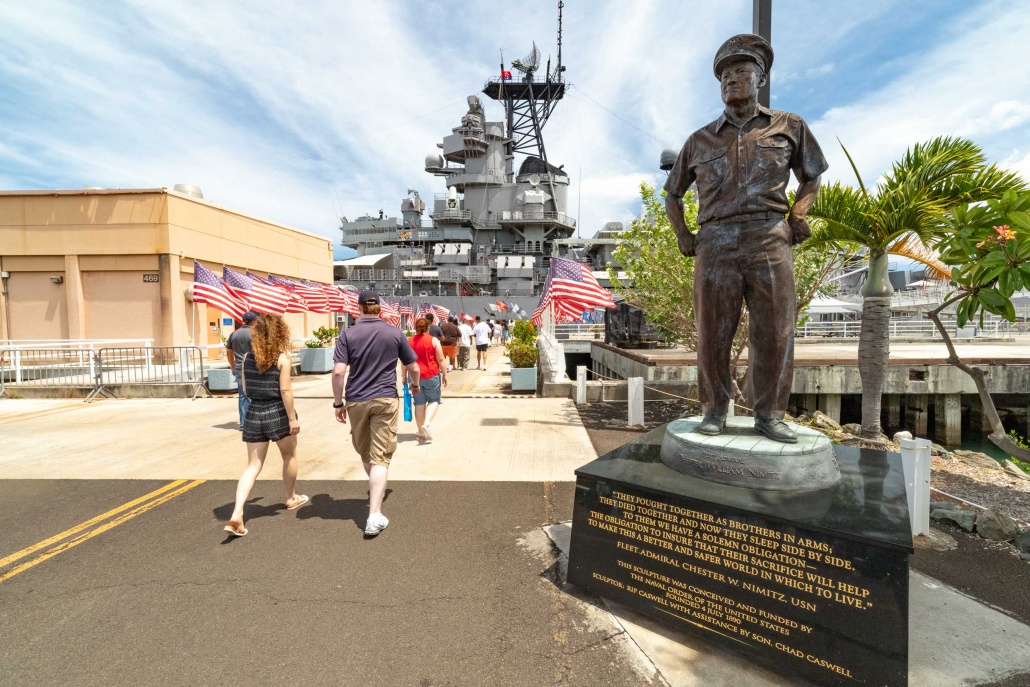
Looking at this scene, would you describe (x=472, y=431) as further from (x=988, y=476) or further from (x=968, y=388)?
(x=968, y=388)

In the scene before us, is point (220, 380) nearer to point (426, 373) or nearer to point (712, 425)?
point (426, 373)

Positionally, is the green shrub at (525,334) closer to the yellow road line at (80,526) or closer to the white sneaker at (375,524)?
the yellow road line at (80,526)

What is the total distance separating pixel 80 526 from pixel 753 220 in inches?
246

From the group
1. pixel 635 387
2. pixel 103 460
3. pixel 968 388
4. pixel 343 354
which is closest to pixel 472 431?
pixel 635 387

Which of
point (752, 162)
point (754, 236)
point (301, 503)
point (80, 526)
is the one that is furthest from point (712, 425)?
point (80, 526)

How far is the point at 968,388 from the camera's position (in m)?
12.2

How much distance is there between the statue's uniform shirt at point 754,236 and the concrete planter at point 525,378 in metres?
8.20

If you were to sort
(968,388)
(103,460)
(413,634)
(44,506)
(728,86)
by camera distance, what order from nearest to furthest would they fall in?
(413,634) < (728,86) < (44,506) < (103,460) < (968,388)

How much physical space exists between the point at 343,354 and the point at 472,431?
413cm

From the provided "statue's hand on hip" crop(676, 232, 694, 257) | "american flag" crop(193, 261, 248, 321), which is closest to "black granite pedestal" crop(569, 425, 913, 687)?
"statue's hand on hip" crop(676, 232, 694, 257)

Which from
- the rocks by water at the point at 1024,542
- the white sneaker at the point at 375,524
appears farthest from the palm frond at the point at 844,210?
the white sneaker at the point at 375,524

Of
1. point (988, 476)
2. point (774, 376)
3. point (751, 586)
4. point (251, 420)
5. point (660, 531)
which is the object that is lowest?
point (988, 476)

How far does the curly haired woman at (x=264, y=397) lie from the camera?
4059 mm

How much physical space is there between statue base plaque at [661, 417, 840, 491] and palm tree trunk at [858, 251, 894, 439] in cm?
506
